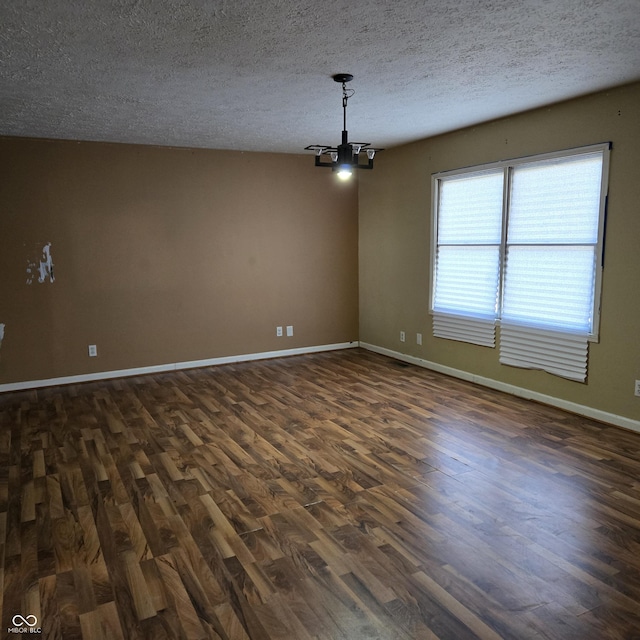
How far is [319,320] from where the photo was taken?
22.2 ft

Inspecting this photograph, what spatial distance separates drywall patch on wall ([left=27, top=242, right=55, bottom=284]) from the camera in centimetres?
515

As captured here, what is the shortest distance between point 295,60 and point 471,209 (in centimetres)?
272

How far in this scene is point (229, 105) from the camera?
3.98 metres

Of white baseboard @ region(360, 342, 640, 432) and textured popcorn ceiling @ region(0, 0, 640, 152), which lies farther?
white baseboard @ region(360, 342, 640, 432)

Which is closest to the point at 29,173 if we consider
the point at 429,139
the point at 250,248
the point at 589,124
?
the point at 250,248

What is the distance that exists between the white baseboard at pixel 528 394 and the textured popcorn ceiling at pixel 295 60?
2.45 m

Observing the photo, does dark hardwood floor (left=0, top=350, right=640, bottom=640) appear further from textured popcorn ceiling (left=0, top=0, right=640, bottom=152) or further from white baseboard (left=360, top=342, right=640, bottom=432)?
textured popcorn ceiling (left=0, top=0, right=640, bottom=152)

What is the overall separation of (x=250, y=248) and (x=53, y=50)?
11.5 ft

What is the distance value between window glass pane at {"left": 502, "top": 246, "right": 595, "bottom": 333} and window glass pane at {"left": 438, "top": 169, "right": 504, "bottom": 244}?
391mm

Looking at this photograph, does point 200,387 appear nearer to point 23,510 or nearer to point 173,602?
point 23,510

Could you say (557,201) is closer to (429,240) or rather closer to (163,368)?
(429,240)

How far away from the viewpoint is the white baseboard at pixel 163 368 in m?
5.25
